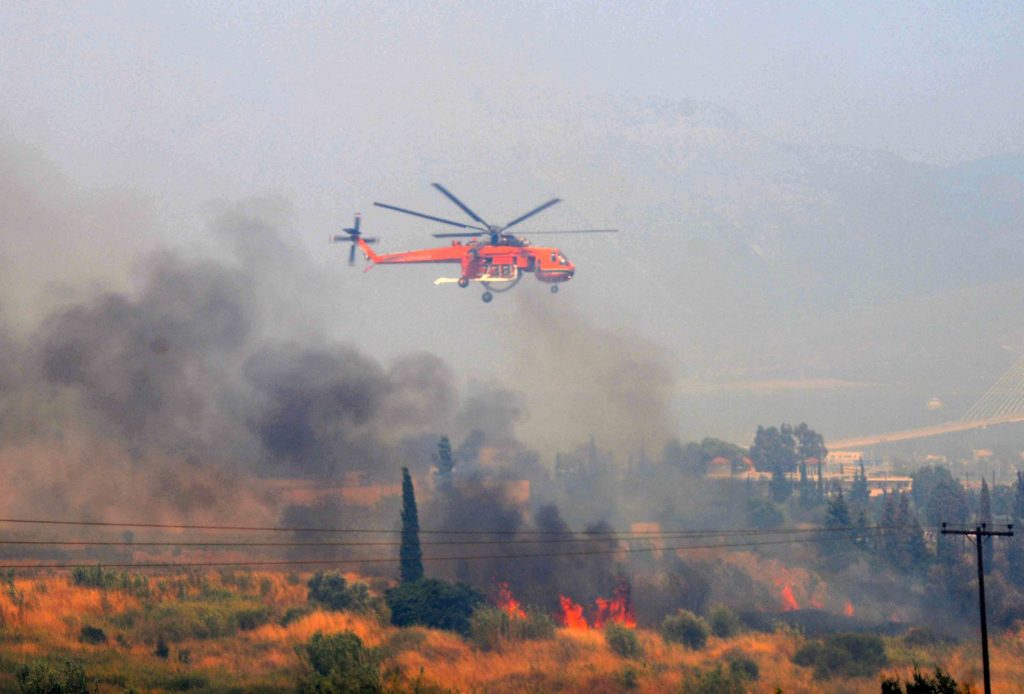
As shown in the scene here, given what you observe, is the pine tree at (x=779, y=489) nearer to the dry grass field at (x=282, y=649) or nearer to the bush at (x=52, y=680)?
the dry grass field at (x=282, y=649)

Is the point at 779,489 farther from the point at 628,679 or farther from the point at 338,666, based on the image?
the point at 338,666

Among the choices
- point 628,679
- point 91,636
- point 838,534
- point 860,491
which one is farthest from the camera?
point 860,491

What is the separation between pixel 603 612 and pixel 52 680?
48.1 metres

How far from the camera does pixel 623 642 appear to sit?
96625 mm

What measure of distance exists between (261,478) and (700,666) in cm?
4731

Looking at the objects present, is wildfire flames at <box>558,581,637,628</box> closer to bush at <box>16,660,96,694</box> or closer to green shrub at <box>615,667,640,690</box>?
green shrub at <box>615,667,640,690</box>

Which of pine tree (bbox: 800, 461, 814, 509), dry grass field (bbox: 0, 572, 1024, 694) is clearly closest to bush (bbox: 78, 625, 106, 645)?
dry grass field (bbox: 0, 572, 1024, 694)

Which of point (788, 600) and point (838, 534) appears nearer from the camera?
point (788, 600)

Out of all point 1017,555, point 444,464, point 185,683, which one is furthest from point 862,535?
point 185,683

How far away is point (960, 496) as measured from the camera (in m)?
169

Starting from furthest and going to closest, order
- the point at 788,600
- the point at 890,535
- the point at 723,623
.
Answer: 1. the point at 890,535
2. the point at 788,600
3. the point at 723,623

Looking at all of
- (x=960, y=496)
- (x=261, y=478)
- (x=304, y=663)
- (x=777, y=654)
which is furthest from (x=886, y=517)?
(x=304, y=663)

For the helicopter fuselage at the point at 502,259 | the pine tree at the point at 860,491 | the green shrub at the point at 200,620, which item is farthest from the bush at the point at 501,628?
the pine tree at the point at 860,491

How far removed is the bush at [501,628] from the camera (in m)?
95.4
